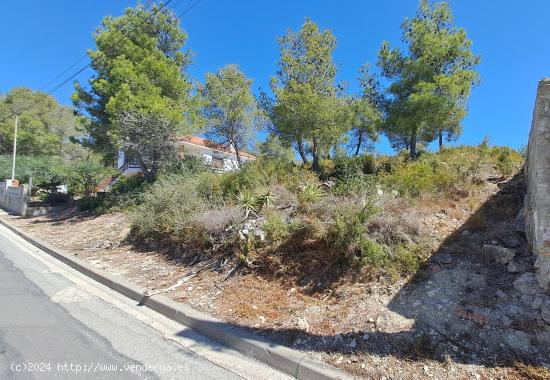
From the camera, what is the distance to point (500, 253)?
4113mm

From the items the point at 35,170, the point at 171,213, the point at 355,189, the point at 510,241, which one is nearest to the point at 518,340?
the point at 510,241

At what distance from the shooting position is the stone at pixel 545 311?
3.11 meters

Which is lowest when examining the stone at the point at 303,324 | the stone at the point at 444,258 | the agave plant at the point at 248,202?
the stone at the point at 303,324

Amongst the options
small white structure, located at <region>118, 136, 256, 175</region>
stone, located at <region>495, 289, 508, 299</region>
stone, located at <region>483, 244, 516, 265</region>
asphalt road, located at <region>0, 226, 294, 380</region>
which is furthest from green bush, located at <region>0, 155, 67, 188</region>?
stone, located at <region>495, 289, 508, 299</region>

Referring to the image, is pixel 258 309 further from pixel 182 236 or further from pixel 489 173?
pixel 489 173

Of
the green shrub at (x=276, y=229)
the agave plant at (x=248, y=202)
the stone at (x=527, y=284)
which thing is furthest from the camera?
the agave plant at (x=248, y=202)

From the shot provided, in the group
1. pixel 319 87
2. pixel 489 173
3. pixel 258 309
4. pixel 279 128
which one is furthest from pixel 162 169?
pixel 489 173

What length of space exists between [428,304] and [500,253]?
1.32 m

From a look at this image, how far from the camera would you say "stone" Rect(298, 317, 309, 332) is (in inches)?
148

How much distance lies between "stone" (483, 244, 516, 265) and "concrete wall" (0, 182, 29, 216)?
20.2m

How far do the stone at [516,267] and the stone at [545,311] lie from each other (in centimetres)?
58

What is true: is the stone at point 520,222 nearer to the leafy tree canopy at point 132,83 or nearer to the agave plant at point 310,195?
the agave plant at point 310,195

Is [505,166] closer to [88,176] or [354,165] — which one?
[354,165]

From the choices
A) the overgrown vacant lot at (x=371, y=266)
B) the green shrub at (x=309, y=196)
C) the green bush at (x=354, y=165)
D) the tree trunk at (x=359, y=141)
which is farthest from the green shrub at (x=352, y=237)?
the tree trunk at (x=359, y=141)
